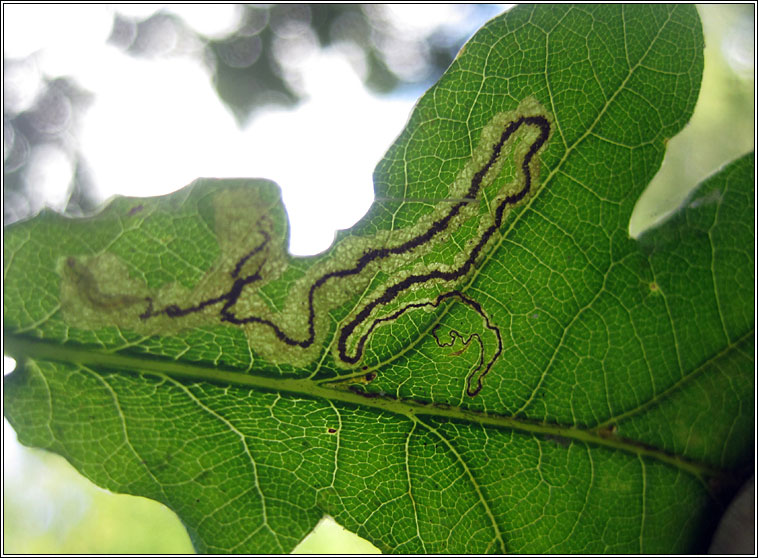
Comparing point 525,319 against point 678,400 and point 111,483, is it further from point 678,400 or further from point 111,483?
point 111,483

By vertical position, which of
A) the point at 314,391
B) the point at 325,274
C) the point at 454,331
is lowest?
the point at 314,391

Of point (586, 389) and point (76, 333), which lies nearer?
point (76, 333)

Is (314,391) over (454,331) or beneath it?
beneath

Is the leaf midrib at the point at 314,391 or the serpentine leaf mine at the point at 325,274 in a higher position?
the serpentine leaf mine at the point at 325,274

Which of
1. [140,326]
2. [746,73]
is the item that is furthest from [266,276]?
[746,73]

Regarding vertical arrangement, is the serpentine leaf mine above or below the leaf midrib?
above
